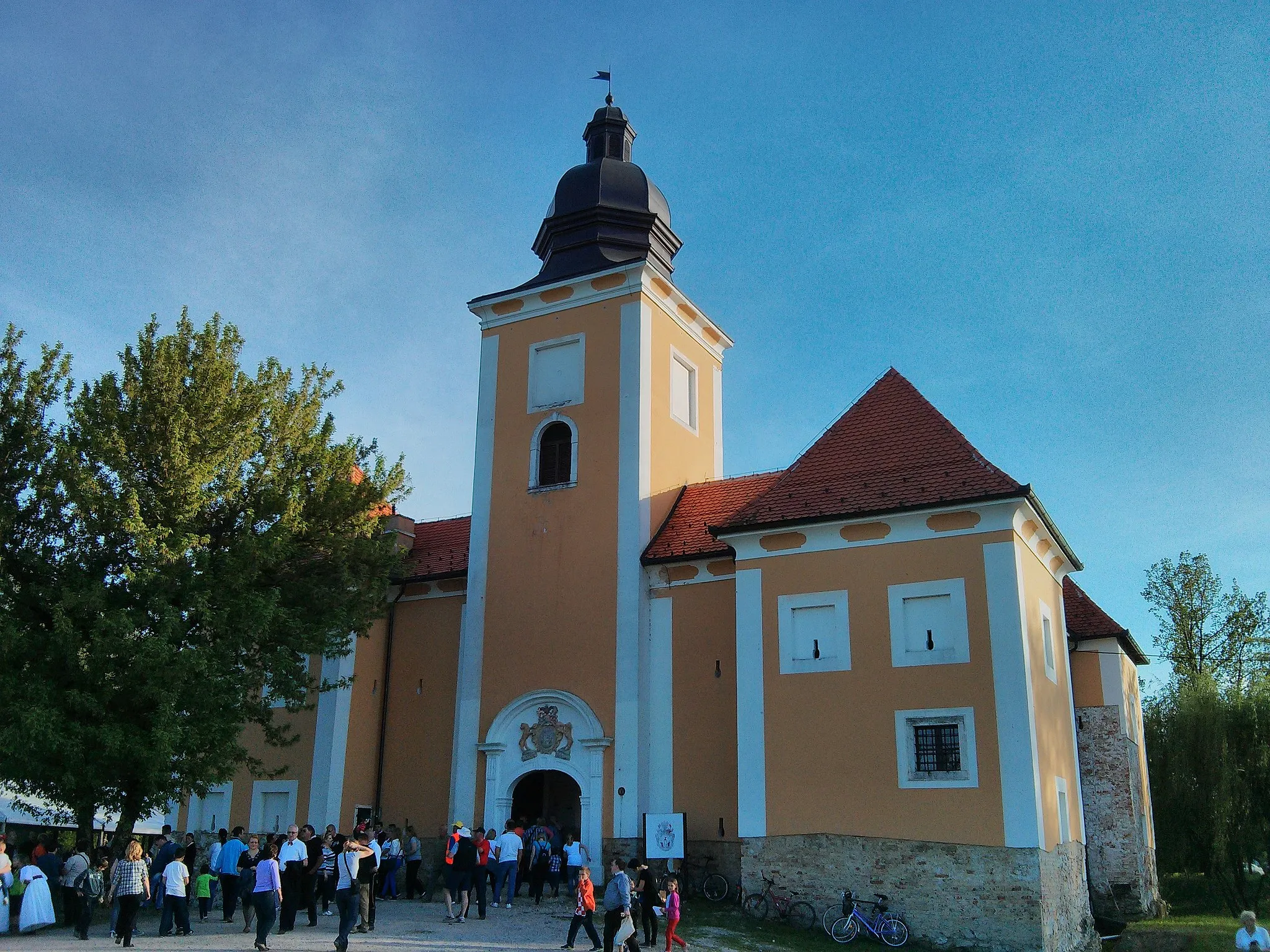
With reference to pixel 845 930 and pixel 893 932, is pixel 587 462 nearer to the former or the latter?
pixel 845 930

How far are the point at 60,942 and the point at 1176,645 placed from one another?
1365 inches

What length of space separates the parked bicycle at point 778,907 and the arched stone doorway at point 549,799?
575 centimetres

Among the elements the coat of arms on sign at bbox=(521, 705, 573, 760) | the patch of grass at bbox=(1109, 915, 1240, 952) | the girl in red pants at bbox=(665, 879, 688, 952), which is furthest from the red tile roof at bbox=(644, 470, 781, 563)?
the patch of grass at bbox=(1109, 915, 1240, 952)

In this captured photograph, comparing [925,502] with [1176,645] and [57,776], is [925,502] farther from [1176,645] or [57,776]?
[1176,645]

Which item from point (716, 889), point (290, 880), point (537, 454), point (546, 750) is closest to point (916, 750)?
point (716, 889)

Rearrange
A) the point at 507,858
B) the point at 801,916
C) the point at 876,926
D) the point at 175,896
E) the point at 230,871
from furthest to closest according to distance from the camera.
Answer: the point at 507,858 < the point at 801,916 < the point at 876,926 < the point at 230,871 < the point at 175,896

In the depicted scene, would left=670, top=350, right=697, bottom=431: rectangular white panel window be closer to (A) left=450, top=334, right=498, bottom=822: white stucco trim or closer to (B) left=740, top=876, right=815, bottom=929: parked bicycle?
(A) left=450, top=334, right=498, bottom=822: white stucco trim

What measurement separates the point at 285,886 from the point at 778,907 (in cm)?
775

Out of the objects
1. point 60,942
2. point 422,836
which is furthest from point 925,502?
point 60,942

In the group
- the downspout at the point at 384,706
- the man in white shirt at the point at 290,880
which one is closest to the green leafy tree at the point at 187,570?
the man in white shirt at the point at 290,880

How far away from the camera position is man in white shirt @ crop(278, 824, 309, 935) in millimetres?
15219

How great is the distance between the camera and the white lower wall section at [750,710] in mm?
19125

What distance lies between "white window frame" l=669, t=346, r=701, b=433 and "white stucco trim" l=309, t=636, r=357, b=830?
29.0ft

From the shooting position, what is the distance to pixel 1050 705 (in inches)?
770
